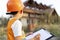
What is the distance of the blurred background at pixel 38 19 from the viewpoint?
1903 millimetres

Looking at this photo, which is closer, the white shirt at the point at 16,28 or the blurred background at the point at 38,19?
the white shirt at the point at 16,28

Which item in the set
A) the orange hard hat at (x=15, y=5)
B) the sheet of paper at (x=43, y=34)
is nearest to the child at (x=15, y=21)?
the orange hard hat at (x=15, y=5)

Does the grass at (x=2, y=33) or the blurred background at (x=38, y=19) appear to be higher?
the blurred background at (x=38, y=19)

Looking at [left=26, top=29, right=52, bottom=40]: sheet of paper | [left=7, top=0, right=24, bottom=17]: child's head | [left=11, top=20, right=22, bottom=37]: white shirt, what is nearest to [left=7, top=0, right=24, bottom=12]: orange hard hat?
[left=7, top=0, right=24, bottom=17]: child's head

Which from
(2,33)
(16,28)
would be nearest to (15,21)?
(16,28)

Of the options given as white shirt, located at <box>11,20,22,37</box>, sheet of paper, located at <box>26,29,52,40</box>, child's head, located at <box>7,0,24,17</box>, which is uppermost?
child's head, located at <box>7,0,24,17</box>

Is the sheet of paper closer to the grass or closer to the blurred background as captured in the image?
the blurred background

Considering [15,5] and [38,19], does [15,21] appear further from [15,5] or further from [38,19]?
[38,19]

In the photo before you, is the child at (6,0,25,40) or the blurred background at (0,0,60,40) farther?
the blurred background at (0,0,60,40)

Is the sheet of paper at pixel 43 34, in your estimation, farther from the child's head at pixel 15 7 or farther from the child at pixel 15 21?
the child's head at pixel 15 7

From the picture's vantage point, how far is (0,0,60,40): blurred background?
1903 millimetres

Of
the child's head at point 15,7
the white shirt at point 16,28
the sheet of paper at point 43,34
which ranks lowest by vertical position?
the sheet of paper at point 43,34

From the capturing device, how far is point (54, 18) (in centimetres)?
193

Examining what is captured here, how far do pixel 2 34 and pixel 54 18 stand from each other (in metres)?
0.47
